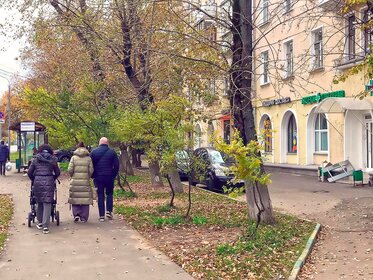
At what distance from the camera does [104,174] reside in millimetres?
10492

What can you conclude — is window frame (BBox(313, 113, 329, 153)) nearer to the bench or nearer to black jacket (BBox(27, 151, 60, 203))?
the bench

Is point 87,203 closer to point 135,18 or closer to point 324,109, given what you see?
point 135,18

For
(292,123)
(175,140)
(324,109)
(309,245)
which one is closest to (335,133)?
(324,109)

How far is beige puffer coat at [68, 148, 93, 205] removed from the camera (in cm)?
1002

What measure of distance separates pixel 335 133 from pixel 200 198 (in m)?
9.38

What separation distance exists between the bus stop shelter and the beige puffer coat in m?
13.3

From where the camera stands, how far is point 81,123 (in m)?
17.2

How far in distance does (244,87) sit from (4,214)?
→ 6.01 meters

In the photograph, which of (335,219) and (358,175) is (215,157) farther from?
(335,219)

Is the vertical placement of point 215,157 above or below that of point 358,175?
above

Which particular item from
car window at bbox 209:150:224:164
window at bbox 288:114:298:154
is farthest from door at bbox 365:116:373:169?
car window at bbox 209:150:224:164

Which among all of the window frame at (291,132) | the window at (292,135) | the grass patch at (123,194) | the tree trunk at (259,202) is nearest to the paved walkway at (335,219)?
the tree trunk at (259,202)

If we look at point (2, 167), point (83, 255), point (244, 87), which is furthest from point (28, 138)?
point (83, 255)

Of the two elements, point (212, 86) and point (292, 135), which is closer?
point (212, 86)
